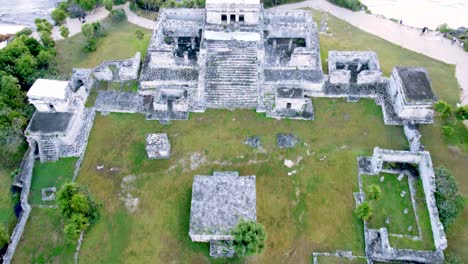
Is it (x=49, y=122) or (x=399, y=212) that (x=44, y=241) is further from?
(x=399, y=212)

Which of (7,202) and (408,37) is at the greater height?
(408,37)

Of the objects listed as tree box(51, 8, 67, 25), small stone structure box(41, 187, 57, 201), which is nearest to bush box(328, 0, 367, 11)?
tree box(51, 8, 67, 25)

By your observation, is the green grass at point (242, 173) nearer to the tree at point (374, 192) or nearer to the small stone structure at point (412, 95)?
the small stone structure at point (412, 95)

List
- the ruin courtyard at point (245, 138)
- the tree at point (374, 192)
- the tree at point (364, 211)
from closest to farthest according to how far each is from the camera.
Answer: the tree at point (364, 211), the tree at point (374, 192), the ruin courtyard at point (245, 138)

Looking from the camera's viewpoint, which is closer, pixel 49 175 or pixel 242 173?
pixel 242 173

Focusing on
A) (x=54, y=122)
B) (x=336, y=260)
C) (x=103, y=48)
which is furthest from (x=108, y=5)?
(x=336, y=260)

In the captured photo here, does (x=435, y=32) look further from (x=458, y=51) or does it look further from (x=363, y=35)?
(x=363, y=35)

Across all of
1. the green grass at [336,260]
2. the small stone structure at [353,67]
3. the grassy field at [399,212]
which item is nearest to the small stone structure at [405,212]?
the grassy field at [399,212]
